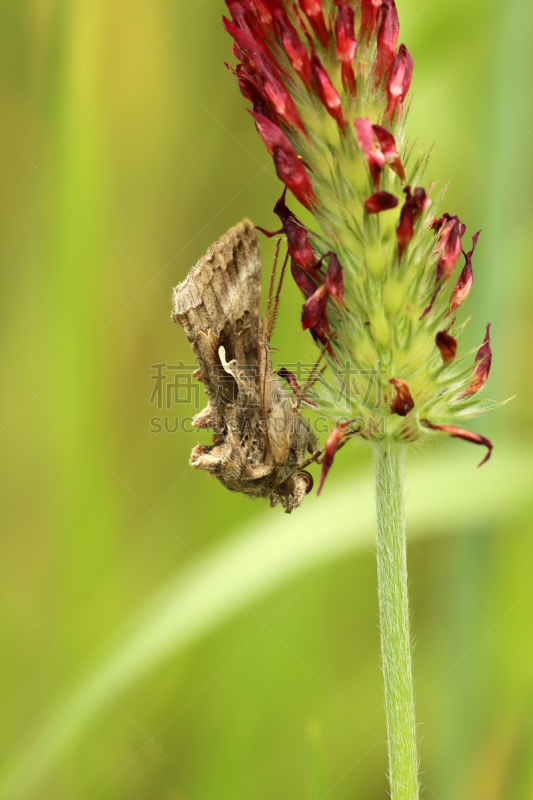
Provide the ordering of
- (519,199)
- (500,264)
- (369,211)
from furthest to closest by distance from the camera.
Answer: (519,199)
(500,264)
(369,211)

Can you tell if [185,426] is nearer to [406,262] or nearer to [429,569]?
[429,569]

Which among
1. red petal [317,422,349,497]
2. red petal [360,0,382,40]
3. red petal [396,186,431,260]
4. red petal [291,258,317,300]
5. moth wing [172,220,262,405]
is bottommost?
red petal [317,422,349,497]

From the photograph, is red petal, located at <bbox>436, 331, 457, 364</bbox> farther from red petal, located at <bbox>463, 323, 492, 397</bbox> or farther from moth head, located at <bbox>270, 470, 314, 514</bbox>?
moth head, located at <bbox>270, 470, 314, 514</bbox>

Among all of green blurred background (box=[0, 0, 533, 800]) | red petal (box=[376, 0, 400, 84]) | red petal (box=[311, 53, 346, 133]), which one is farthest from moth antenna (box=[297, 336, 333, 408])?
green blurred background (box=[0, 0, 533, 800])

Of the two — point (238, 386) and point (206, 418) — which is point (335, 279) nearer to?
point (238, 386)

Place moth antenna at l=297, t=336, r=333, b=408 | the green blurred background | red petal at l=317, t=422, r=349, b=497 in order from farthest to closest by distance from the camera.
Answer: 1. the green blurred background
2. moth antenna at l=297, t=336, r=333, b=408
3. red petal at l=317, t=422, r=349, b=497

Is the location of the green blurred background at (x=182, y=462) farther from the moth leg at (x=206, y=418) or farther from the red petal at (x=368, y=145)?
the red petal at (x=368, y=145)

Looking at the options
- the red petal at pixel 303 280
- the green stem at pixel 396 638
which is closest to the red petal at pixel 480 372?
the green stem at pixel 396 638

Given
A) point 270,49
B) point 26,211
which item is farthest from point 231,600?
point 26,211
